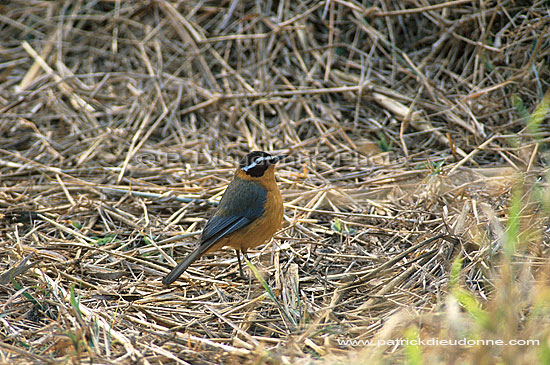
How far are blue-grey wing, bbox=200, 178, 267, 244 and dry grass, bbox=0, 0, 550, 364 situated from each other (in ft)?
→ 1.41

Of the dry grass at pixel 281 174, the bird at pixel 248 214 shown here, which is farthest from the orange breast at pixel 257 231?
the dry grass at pixel 281 174

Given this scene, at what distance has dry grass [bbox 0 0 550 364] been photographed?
3.61m

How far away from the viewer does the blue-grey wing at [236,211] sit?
4.58m

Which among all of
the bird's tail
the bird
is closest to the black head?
the bird

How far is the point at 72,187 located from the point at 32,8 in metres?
4.16

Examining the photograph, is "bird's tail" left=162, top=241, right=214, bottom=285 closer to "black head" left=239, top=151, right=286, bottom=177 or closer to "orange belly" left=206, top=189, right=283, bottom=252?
"orange belly" left=206, top=189, right=283, bottom=252

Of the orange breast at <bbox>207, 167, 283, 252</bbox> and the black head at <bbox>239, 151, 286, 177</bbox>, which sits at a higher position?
the black head at <bbox>239, 151, 286, 177</bbox>

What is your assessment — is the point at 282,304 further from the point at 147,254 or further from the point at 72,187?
the point at 72,187

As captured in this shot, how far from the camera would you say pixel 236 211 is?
476 cm

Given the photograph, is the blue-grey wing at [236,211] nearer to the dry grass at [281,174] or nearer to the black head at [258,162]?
the black head at [258,162]

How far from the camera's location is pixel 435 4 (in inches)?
275

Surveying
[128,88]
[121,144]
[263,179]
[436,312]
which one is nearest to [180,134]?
[121,144]

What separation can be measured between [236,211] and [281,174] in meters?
1.43

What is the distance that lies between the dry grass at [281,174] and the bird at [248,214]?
11.7 inches
